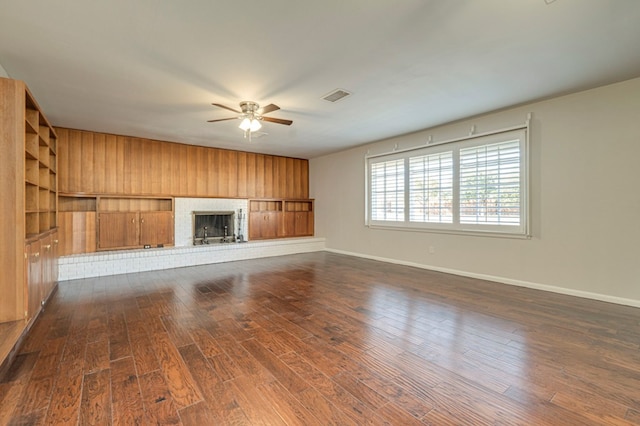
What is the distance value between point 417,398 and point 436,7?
2.68 m

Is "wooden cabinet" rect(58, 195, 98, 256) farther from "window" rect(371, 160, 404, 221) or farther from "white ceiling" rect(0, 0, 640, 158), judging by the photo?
"window" rect(371, 160, 404, 221)

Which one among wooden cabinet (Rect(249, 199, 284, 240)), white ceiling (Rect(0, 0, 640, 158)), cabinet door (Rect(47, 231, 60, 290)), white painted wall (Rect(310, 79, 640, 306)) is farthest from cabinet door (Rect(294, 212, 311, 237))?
cabinet door (Rect(47, 231, 60, 290))

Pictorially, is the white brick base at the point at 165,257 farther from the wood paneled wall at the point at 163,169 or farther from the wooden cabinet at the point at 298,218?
the wood paneled wall at the point at 163,169

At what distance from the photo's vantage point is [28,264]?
283 cm

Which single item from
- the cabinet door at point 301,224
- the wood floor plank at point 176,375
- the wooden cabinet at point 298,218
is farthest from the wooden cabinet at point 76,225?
the cabinet door at point 301,224

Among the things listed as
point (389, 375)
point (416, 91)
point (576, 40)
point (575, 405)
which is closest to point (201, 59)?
point (416, 91)

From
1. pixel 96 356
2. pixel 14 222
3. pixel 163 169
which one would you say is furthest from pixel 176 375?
pixel 163 169

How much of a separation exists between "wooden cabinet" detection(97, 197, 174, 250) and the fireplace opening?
0.53 metres

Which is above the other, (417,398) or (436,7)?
(436,7)

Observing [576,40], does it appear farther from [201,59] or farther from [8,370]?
[8,370]

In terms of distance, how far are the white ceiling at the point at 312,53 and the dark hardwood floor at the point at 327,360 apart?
8.56ft

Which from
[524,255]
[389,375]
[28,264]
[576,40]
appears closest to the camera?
[389,375]

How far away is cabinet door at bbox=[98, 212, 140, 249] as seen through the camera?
18.2 feet

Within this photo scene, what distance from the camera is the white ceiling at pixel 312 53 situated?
2.20 meters
